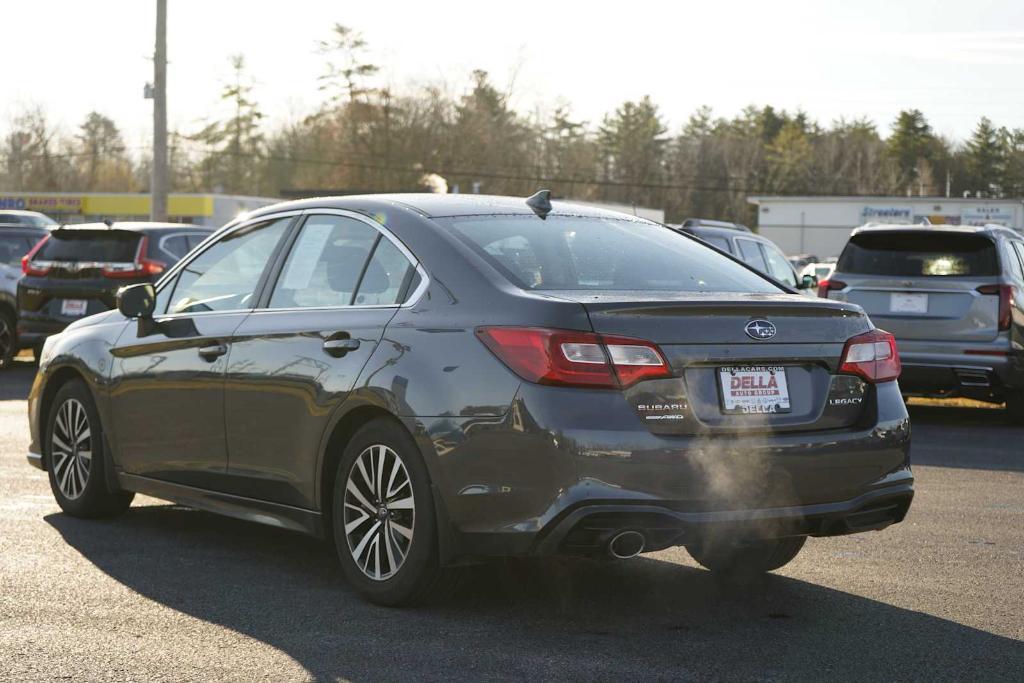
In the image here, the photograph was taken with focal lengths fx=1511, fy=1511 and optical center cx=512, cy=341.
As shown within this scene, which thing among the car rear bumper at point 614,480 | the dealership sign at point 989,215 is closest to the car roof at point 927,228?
the car rear bumper at point 614,480

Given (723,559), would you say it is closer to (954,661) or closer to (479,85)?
(954,661)

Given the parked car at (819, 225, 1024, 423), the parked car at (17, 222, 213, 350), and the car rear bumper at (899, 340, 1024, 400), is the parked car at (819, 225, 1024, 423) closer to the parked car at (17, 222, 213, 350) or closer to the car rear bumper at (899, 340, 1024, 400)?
the car rear bumper at (899, 340, 1024, 400)

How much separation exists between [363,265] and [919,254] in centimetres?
847

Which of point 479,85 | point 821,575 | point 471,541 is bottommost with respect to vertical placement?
point 821,575

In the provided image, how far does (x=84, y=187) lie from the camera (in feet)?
375

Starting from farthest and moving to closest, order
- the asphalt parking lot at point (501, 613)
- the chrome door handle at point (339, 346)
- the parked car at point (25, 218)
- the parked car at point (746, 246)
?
the parked car at point (25, 218) → the parked car at point (746, 246) → the chrome door handle at point (339, 346) → the asphalt parking lot at point (501, 613)

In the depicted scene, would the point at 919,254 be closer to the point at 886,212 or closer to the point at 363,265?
the point at 363,265

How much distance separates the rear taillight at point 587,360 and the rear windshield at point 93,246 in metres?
12.7

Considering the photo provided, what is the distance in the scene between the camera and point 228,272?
6.81 meters

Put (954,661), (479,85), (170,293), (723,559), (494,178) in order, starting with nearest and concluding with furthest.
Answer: (954,661) → (723,559) → (170,293) → (479,85) → (494,178)

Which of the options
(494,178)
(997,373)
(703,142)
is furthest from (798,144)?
(997,373)

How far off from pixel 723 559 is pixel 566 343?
70.7 inches

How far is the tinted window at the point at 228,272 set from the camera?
6613 mm

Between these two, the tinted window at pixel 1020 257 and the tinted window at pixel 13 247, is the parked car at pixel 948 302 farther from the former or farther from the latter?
the tinted window at pixel 13 247
